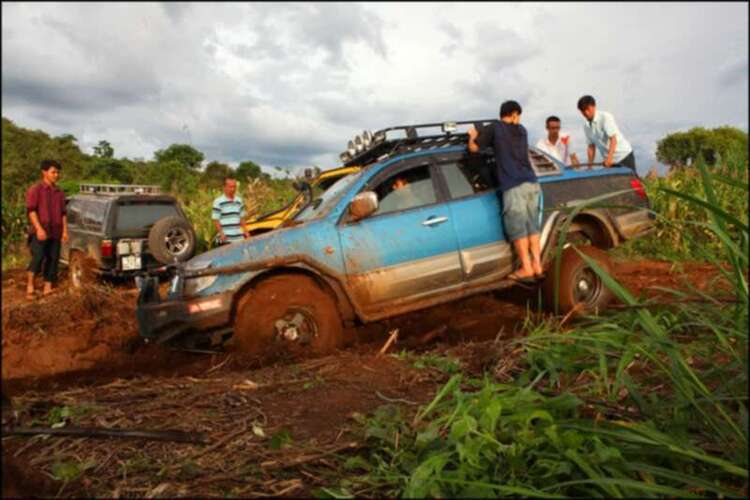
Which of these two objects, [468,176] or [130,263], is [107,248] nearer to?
[130,263]

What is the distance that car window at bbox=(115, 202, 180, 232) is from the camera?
7680 mm

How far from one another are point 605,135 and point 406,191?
3.51 meters

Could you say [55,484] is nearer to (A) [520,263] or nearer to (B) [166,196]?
(A) [520,263]

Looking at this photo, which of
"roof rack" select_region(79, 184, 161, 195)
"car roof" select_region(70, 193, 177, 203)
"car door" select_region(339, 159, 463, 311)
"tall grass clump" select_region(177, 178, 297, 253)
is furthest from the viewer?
"tall grass clump" select_region(177, 178, 297, 253)

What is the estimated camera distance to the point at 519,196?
467cm

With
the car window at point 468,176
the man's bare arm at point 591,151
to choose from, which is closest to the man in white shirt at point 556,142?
the man's bare arm at point 591,151

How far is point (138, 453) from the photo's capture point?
1.98 meters

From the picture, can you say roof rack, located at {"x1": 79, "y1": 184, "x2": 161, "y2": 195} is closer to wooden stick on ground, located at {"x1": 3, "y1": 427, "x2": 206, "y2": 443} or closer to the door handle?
the door handle

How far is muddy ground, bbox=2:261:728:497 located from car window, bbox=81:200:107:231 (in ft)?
8.71

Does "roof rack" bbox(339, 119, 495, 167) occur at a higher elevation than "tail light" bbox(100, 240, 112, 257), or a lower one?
higher

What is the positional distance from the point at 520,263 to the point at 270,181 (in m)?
10.6

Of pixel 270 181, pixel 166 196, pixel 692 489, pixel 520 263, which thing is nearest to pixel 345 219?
pixel 520 263

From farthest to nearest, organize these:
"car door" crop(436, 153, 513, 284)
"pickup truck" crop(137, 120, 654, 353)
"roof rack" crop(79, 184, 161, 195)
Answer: "roof rack" crop(79, 184, 161, 195) < "car door" crop(436, 153, 513, 284) < "pickup truck" crop(137, 120, 654, 353)

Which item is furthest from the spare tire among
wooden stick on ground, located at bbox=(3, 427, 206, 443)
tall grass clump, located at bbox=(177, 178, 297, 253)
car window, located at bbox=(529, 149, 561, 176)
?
wooden stick on ground, located at bbox=(3, 427, 206, 443)
